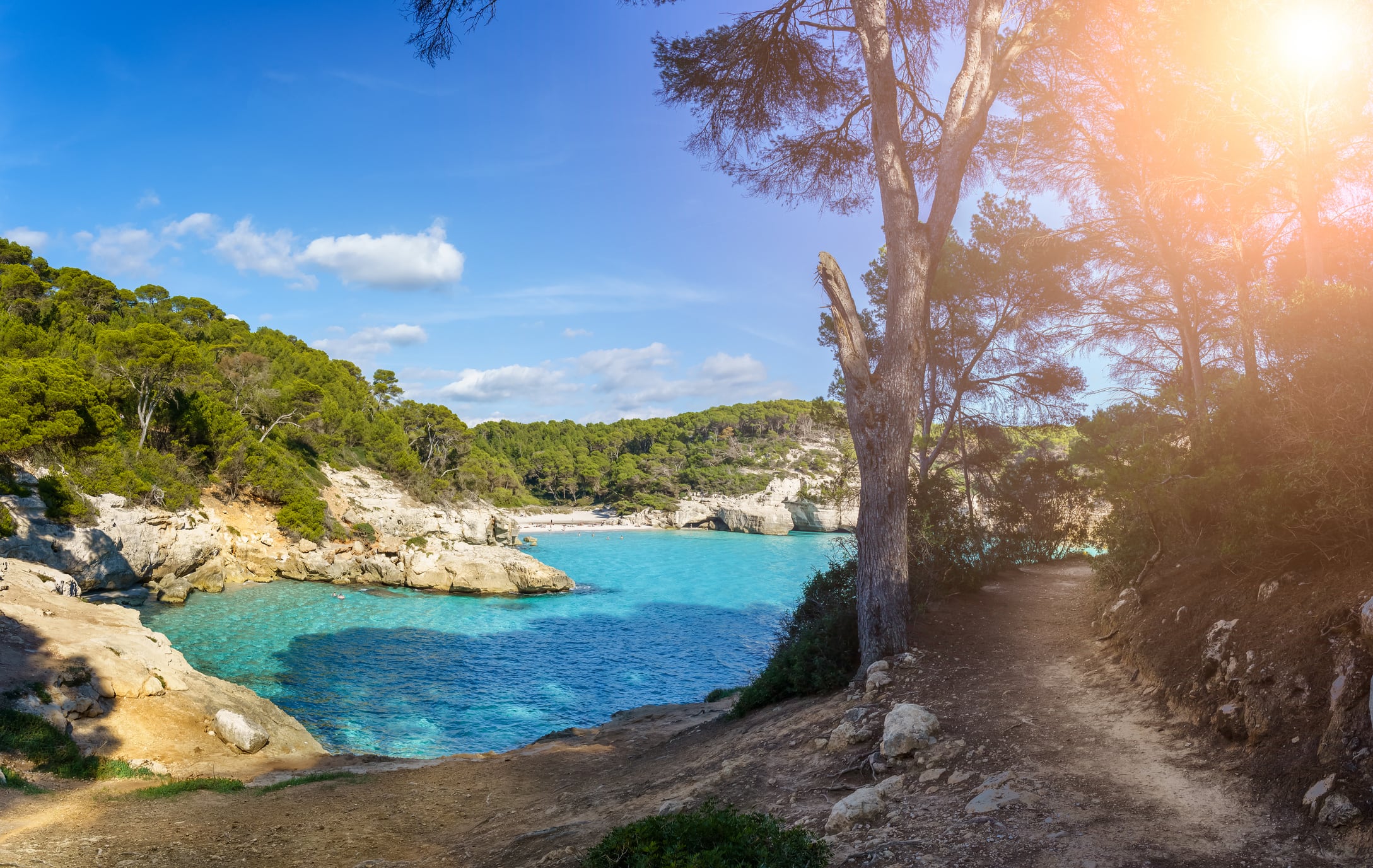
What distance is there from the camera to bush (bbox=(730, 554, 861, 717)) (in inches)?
301

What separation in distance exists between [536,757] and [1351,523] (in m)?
8.58

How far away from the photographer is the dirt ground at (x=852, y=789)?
131 inches

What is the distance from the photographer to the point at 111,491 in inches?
883

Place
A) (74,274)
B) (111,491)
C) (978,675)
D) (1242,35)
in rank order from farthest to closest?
(74,274)
(111,491)
(1242,35)
(978,675)

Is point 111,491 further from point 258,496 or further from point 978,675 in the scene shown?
point 978,675

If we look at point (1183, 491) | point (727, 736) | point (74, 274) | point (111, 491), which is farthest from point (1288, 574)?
point (74, 274)

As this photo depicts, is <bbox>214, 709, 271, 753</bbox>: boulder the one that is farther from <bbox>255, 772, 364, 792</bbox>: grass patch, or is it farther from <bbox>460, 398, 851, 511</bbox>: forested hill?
<bbox>460, 398, 851, 511</bbox>: forested hill

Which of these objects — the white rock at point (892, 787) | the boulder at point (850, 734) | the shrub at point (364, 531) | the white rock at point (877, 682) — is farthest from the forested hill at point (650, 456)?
the white rock at point (892, 787)

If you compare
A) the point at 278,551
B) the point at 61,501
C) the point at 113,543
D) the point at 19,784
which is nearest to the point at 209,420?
the point at 278,551

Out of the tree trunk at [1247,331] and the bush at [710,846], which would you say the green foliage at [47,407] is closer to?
the bush at [710,846]

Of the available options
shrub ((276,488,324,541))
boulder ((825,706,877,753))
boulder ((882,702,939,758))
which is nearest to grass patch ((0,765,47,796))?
boulder ((825,706,877,753))

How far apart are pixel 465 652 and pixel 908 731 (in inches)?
678

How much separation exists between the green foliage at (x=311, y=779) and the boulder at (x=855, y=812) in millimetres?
6412

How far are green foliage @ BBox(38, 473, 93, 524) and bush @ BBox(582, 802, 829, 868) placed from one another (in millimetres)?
23150
